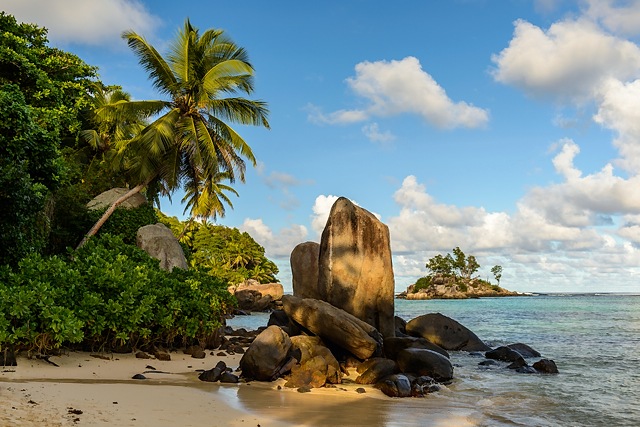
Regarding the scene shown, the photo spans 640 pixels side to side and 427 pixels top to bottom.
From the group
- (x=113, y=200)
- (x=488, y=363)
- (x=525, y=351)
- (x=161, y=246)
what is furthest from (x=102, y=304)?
(x=113, y=200)

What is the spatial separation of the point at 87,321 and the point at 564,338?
22.3m

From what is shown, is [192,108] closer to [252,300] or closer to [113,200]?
[113,200]

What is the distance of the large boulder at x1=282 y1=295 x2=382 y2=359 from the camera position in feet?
42.1

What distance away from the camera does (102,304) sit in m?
11.2

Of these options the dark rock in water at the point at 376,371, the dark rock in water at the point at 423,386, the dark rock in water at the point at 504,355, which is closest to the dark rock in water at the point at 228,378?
the dark rock in water at the point at 376,371

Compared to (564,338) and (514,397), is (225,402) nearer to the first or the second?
Result: (514,397)

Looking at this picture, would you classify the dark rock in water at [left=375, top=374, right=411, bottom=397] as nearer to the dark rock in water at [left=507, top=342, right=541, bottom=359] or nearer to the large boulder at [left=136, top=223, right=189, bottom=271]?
the dark rock in water at [left=507, top=342, right=541, bottom=359]

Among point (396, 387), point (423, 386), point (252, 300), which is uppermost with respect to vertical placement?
point (252, 300)

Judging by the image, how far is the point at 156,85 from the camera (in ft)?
83.8

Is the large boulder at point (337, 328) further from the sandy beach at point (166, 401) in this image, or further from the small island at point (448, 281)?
the small island at point (448, 281)

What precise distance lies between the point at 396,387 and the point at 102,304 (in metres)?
6.26

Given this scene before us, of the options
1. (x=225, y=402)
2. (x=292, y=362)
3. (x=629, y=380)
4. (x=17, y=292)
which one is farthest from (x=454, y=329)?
(x=17, y=292)

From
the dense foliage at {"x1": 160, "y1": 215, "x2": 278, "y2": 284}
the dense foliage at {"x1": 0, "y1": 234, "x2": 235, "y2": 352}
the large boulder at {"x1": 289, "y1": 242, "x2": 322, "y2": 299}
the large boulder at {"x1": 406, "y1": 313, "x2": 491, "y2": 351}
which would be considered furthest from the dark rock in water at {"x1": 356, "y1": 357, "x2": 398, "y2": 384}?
the dense foliage at {"x1": 160, "y1": 215, "x2": 278, "y2": 284}

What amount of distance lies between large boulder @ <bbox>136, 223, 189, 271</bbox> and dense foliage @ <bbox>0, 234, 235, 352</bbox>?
20.5 ft
